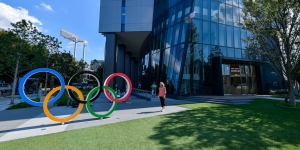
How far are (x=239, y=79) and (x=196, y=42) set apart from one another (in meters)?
7.73

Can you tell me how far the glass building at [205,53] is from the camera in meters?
17.5

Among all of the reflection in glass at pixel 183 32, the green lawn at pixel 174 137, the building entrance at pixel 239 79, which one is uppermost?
the reflection in glass at pixel 183 32

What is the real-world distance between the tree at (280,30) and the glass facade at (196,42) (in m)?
4.78

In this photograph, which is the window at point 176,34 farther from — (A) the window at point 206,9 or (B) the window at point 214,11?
(B) the window at point 214,11

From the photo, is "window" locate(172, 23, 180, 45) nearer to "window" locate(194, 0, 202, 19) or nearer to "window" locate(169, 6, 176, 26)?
"window" locate(169, 6, 176, 26)

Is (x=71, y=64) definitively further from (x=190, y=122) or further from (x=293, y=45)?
(x=293, y=45)

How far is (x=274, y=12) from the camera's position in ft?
35.5

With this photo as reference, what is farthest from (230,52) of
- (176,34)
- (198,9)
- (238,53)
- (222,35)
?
(176,34)

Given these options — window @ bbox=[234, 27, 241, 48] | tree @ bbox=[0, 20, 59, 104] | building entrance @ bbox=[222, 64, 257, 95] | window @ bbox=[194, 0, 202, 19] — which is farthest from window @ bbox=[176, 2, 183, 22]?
tree @ bbox=[0, 20, 59, 104]

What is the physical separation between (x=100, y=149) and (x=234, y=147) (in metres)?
3.75

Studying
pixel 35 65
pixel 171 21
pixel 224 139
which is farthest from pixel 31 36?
pixel 224 139

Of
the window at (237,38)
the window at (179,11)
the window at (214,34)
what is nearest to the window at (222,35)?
the window at (214,34)

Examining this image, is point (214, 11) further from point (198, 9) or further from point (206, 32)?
point (206, 32)

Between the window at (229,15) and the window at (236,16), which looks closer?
the window at (229,15)
